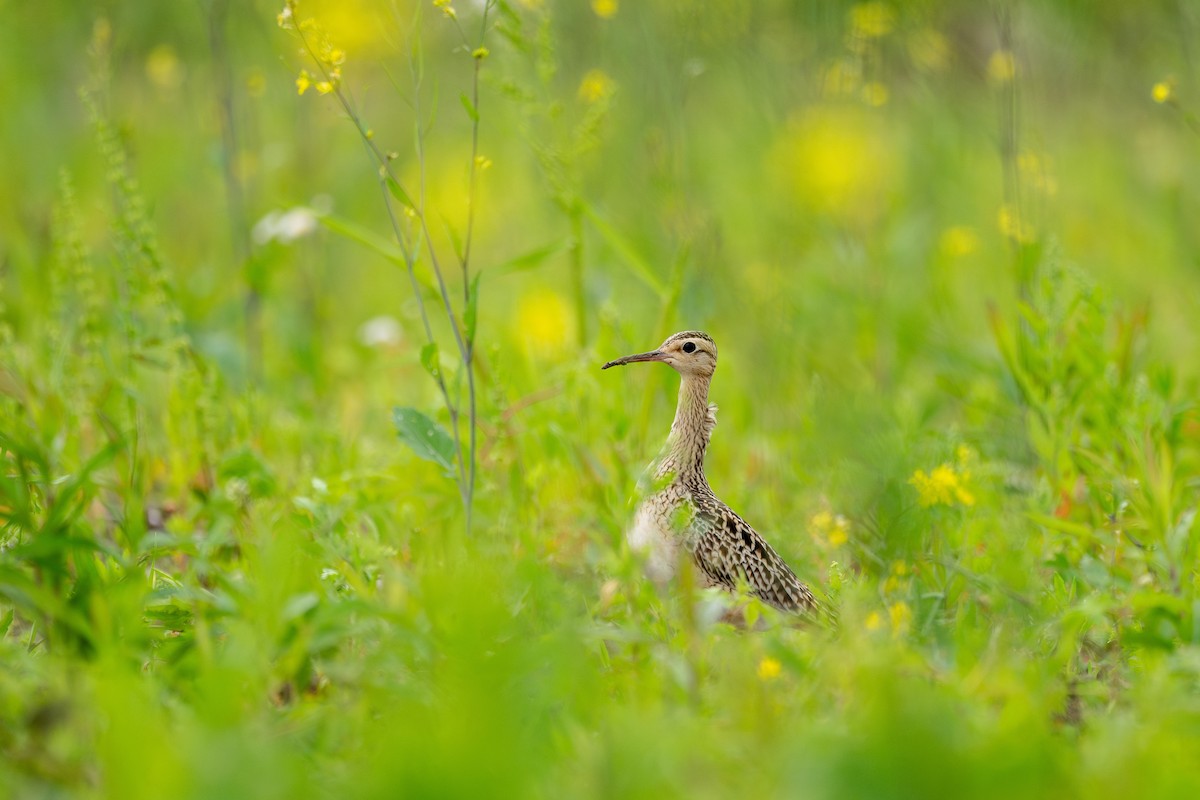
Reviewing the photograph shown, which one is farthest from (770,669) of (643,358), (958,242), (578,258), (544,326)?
(958,242)

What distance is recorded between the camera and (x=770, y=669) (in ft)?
9.14

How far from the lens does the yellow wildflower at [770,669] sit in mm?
2775

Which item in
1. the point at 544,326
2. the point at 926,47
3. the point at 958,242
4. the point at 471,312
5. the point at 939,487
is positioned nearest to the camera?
the point at 471,312

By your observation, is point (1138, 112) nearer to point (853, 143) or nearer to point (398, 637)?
point (853, 143)

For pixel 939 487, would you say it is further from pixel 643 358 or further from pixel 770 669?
pixel 770 669

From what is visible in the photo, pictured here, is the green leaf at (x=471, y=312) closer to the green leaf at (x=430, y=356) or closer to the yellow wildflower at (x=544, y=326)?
the green leaf at (x=430, y=356)

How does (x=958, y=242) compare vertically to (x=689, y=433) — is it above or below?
above

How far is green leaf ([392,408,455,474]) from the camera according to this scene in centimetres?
360

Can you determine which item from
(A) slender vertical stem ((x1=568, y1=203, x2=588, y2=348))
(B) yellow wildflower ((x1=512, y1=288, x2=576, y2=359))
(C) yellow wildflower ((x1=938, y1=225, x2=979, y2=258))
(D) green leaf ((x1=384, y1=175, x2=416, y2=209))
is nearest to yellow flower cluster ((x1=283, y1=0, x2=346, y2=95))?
(D) green leaf ((x1=384, y1=175, x2=416, y2=209))

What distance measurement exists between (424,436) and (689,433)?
2.89 feet

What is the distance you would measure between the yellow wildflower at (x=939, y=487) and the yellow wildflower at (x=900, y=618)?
1.88 feet

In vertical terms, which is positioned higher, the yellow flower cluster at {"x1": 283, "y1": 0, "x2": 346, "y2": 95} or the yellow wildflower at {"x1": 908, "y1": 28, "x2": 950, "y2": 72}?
the yellow wildflower at {"x1": 908, "y1": 28, "x2": 950, "y2": 72}

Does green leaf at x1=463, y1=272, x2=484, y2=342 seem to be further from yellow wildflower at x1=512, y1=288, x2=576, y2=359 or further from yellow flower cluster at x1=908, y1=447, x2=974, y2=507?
yellow wildflower at x1=512, y1=288, x2=576, y2=359

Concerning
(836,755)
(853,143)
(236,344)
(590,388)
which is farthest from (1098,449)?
(236,344)
